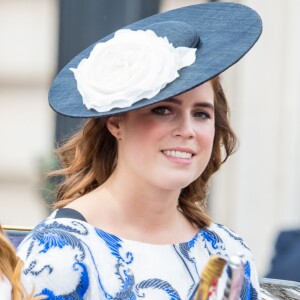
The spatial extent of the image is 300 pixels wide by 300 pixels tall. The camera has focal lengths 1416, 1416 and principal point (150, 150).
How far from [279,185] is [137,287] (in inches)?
168

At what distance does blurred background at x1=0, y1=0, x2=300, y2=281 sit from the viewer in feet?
25.1

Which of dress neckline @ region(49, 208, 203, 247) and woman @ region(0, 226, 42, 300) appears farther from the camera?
dress neckline @ region(49, 208, 203, 247)

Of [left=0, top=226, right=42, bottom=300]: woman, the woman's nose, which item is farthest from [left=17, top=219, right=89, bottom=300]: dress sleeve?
the woman's nose

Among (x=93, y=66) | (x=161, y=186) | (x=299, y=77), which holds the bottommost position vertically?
(x=299, y=77)

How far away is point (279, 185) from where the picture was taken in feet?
25.4

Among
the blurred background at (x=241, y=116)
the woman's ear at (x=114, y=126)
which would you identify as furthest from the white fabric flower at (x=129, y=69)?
the blurred background at (x=241, y=116)

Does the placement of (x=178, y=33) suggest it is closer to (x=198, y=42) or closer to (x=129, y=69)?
(x=198, y=42)

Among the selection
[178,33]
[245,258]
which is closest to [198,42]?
[178,33]

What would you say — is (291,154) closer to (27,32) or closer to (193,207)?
(27,32)

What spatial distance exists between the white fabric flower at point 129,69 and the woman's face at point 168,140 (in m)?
0.08

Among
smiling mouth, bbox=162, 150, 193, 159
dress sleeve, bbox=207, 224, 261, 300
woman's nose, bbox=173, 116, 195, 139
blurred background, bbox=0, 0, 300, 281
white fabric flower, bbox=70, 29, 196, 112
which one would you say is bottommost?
blurred background, bbox=0, 0, 300, 281

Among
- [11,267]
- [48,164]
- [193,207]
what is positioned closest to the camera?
[11,267]

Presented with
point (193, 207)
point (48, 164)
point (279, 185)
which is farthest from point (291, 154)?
point (193, 207)

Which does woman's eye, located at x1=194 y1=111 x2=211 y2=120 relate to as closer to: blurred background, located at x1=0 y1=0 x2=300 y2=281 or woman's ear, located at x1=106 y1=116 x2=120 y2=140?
woman's ear, located at x1=106 y1=116 x2=120 y2=140
